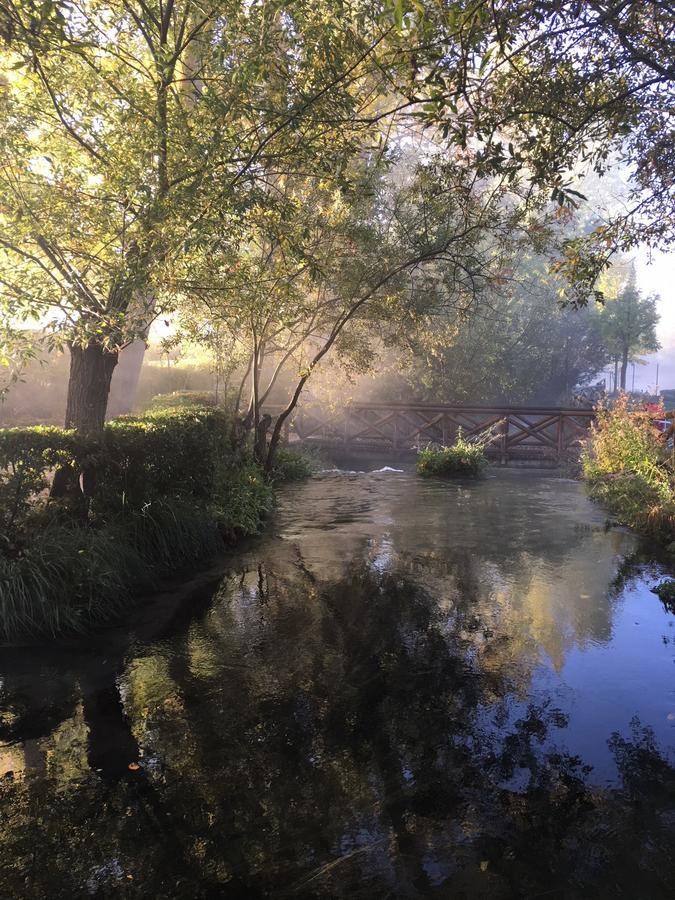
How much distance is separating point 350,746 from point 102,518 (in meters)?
4.07

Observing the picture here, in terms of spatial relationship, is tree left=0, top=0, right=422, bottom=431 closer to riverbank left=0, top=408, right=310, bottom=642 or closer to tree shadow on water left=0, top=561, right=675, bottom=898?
riverbank left=0, top=408, right=310, bottom=642

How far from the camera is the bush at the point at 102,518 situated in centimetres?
525

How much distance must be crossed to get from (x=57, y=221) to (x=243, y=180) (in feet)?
6.20

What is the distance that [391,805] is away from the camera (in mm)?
2934

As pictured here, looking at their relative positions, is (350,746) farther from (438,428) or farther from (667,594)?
(438,428)

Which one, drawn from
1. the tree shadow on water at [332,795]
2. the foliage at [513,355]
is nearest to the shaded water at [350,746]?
the tree shadow on water at [332,795]

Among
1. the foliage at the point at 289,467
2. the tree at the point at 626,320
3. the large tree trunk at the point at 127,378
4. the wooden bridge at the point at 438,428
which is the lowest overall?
the foliage at the point at 289,467

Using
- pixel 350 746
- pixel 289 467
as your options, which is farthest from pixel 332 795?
pixel 289 467

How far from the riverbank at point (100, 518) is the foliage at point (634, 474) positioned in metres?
5.87

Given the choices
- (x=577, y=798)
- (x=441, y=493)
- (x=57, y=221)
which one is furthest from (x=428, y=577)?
(x=441, y=493)

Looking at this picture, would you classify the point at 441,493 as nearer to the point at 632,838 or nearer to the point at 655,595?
the point at 655,595

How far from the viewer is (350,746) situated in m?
3.44

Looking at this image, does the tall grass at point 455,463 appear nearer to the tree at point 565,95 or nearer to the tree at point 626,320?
the tree at point 565,95

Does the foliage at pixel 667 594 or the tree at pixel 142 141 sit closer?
the tree at pixel 142 141
